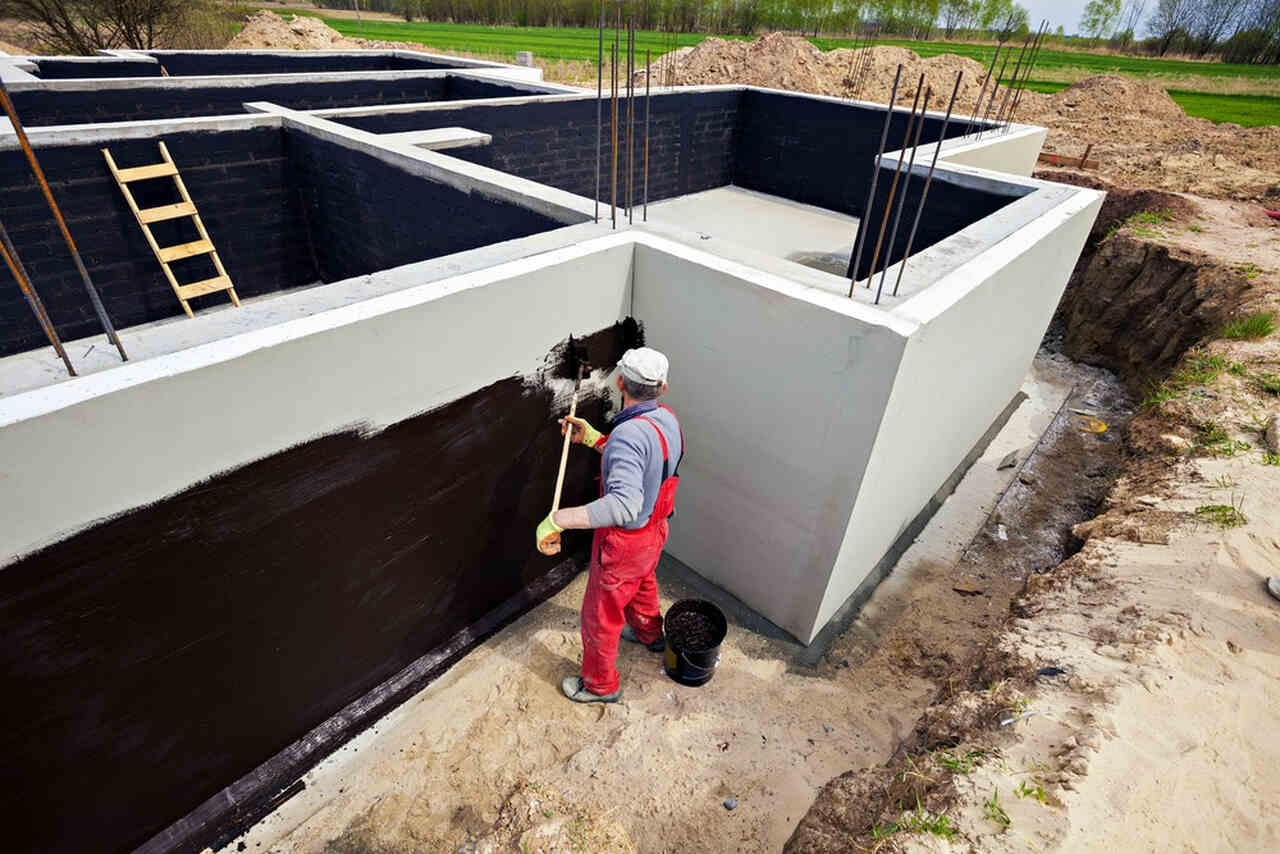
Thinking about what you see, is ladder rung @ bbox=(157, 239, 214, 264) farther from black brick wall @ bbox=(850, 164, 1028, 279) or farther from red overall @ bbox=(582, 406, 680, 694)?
black brick wall @ bbox=(850, 164, 1028, 279)

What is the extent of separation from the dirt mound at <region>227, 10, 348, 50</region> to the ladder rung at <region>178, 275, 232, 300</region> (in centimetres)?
1852

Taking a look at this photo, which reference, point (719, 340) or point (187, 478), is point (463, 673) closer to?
point (187, 478)

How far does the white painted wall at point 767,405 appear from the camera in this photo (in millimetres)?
3430

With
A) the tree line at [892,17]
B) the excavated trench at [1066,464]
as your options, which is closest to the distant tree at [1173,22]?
the tree line at [892,17]

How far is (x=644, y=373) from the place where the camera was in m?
3.30

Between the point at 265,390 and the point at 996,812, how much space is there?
351 cm

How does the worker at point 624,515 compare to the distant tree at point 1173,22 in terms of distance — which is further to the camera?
the distant tree at point 1173,22

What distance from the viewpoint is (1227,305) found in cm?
746

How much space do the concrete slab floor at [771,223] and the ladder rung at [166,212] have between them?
538 centimetres

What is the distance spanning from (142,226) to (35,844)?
4.80 meters

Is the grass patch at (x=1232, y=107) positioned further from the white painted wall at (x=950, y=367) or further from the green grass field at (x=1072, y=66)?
the white painted wall at (x=950, y=367)

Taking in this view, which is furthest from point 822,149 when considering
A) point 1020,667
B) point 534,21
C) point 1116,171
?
point 534,21

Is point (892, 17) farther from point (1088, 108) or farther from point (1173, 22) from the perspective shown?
point (1088, 108)

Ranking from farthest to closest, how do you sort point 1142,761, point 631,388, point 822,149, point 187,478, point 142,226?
point 822,149
point 142,226
point 631,388
point 1142,761
point 187,478
